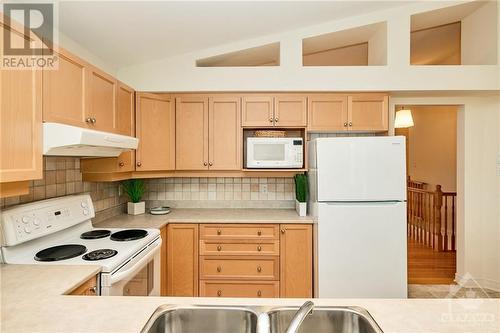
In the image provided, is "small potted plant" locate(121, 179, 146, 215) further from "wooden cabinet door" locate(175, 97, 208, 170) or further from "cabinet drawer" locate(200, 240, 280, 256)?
"cabinet drawer" locate(200, 240, 280, 256)

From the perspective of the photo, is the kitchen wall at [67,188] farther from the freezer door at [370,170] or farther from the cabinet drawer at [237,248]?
the freezer door at [370,170]

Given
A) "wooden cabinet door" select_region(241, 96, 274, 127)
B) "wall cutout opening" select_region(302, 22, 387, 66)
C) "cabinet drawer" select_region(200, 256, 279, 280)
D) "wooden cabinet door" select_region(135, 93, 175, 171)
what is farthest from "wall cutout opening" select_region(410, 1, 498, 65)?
"cabinet drawer" select_region(200, 256, 279, 280)

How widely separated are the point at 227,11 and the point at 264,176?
164cm

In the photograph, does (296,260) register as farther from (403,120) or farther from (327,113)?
(403,120)

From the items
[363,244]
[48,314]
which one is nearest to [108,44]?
[48,314]

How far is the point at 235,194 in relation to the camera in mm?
3279

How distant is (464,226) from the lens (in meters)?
3.12

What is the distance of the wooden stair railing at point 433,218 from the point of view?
14.4 ft

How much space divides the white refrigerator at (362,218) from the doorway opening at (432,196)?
1130mm

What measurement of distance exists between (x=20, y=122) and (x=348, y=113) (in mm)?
2610

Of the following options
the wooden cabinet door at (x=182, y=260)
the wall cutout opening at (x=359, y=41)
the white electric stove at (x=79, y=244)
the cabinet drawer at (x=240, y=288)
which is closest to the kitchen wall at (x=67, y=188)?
the white electric stove at (x=79, y=244)

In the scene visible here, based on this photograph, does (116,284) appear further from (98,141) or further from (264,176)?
(264,176)

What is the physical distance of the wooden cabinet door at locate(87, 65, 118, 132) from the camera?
1985 mm

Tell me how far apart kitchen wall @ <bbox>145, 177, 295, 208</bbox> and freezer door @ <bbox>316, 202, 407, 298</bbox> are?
0.94m
